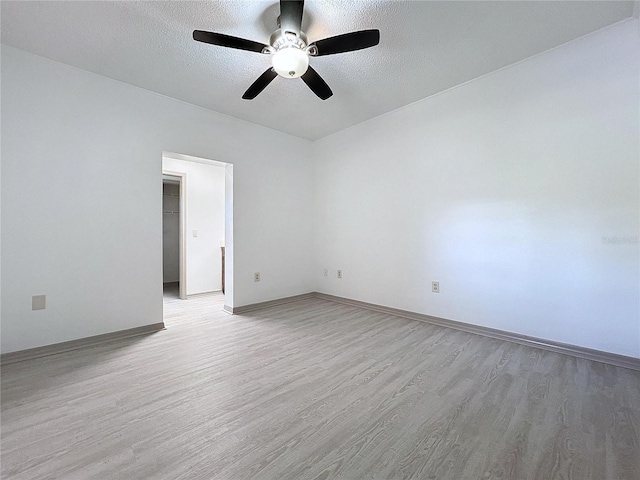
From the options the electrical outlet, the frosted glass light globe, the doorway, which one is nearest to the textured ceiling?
the frosted glass light globe

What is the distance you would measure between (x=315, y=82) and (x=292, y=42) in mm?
420

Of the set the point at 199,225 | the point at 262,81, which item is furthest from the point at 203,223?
the point at 262,81

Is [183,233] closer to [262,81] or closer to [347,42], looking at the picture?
[262,81]

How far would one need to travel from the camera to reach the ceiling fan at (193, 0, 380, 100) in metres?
1.73

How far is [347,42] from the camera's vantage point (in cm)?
182

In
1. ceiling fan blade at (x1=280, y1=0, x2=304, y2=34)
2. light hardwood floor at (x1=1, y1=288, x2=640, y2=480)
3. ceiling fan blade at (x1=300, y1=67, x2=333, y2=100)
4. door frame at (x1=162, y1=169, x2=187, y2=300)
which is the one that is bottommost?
light hardwood floor at (x1=1, y1=288, x2=640, y2=480)

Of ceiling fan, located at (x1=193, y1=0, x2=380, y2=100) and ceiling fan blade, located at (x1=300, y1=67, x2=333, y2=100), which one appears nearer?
ceiling fan, located at (x1=193, y1=0, x2=380, y2=100)

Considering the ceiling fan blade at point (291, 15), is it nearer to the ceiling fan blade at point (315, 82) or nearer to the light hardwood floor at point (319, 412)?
the ceiling fan blade at point (315, 82)

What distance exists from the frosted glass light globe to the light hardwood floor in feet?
7.24

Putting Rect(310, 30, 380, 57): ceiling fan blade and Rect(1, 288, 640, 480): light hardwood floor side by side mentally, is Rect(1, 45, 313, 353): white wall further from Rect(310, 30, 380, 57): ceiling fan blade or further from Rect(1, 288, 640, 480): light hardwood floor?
Rect(310, 30, 380, 57): ceiling fan blade

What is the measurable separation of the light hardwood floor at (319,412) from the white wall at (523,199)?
1.45 ft

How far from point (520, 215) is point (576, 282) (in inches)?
27.4

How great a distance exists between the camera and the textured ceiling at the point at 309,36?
1.87m

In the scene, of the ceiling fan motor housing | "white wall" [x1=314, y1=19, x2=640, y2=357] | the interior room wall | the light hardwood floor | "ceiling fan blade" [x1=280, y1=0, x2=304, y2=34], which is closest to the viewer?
the light hardwood floor
